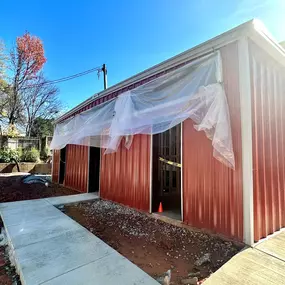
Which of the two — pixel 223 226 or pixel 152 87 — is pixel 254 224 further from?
pixel 152 87

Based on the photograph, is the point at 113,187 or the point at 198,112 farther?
the point at 113,187

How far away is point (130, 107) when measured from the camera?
372cm

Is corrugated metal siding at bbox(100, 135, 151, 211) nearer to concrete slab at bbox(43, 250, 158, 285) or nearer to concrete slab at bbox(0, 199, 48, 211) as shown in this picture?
concrete slab at bbox(0, 199, 48, 211)

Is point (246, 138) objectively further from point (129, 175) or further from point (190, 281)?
point (129, 175)

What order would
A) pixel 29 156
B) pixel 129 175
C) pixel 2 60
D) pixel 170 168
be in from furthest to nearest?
pixel 2 60
pixel 29 156
pixel 170 168
pixel 129 175

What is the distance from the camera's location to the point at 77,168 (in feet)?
22.1

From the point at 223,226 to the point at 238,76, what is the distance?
2.07 metres

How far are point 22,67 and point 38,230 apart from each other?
16.1m

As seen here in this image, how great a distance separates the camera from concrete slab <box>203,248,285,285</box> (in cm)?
167

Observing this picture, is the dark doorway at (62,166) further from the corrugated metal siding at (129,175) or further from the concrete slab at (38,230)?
the concrete slab at (38,230)

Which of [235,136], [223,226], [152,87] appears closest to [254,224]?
[223,226]

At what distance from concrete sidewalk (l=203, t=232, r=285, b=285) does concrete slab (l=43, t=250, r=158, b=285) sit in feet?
2.01

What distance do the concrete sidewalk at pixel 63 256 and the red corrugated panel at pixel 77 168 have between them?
2915 millimetres

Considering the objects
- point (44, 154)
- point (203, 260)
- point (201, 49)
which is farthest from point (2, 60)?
point (203, 260)
